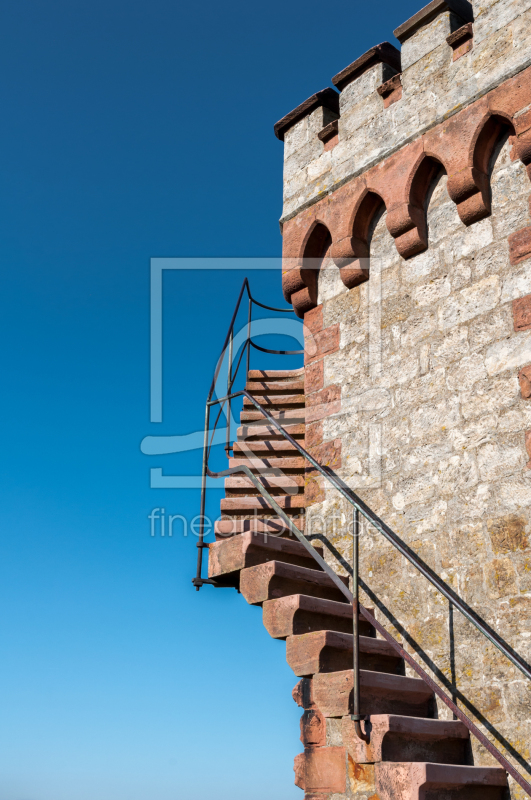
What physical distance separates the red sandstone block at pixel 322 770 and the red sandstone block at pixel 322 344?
113 inches

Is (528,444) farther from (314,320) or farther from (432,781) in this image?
(314,320)

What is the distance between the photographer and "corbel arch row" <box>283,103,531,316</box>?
518 centimetres

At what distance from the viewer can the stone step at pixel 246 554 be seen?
466 cm

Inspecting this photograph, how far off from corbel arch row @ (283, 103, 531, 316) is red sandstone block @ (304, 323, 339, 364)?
324mm

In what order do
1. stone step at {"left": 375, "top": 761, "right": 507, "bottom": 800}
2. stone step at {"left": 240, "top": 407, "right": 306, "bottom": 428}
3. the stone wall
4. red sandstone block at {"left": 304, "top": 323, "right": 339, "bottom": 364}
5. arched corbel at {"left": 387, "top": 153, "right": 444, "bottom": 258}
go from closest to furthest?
stone step at {"left": 375, "top": 761, "right": 507, "bottom": 800} → the stone wall → arched corbel at {"left": 387, "top": 153, "right": 444, "bottom": 258} → red sandstone block at {"left": 304, "top": 323, "right": 339, "bottom": 364} → stone step at {"left": 240, "top": 407, "right": 306, "bottom": 428}

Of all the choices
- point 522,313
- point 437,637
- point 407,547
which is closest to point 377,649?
point 437,637

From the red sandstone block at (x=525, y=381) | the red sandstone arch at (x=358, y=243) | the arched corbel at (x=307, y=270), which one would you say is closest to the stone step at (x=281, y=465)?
the arched corbel at (x=307, y=270)

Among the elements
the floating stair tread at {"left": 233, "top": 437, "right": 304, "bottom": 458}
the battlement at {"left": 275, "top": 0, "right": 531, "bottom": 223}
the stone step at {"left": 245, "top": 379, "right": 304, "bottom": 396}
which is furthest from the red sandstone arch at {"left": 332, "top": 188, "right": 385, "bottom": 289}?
the stone step at {"left": 245, "top": 379, "right": 304, "bottom": 396}

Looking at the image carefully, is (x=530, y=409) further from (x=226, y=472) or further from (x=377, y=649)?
(x=226, y=472)

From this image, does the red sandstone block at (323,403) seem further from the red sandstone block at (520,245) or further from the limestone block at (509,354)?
the red sandstone block at (520,245)

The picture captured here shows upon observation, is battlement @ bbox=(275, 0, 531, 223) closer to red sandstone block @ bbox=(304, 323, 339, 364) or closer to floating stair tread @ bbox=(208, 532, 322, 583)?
red sandstone block @ bbox=(304, 323, 339, 364)

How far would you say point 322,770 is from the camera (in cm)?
451

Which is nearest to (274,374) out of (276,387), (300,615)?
(276,387)

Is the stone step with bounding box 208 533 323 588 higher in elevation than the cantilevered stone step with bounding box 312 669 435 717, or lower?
higher
